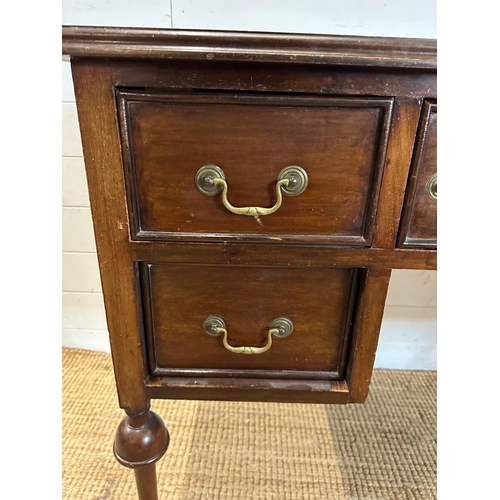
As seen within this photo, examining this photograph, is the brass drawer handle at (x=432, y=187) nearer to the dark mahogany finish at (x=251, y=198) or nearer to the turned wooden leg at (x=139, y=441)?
the dark mahogany finish at (x=251, y=198)

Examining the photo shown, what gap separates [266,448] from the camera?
0.94m

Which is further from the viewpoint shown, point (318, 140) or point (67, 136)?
point (67, 136)

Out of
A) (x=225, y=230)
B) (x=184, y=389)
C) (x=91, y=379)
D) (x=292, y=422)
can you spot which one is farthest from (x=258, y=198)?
(x=91, y=379)

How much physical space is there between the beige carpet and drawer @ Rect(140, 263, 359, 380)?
0.39 m

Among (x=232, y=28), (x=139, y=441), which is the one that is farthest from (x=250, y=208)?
(x=232, y=28)

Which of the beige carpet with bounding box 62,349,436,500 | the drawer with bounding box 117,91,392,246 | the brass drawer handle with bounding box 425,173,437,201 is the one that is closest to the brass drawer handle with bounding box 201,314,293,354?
the drawer with bounding box 117,91,392,246

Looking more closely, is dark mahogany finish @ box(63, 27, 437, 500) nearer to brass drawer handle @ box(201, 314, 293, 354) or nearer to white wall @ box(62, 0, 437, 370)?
brass drawer handle @ box(201, 314, 293, 354)

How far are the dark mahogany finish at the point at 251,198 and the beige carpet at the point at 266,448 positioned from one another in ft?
1.16

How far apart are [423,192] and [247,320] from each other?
0.26m

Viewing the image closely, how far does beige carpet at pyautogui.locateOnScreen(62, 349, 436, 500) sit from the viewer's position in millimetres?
856

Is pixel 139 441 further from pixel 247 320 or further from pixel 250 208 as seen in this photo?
pixel 250 208

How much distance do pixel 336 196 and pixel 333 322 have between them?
0.17m
